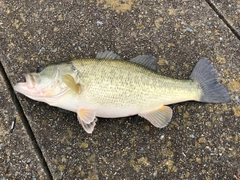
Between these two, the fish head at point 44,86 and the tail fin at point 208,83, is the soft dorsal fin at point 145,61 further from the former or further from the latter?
Result: the fish head at point 44,86

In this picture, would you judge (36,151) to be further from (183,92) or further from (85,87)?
(183,92)

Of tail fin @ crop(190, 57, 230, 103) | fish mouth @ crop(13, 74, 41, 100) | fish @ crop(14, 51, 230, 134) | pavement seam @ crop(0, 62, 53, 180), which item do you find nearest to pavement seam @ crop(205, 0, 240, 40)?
tail fin @ crop(190, 57, 230, 103)

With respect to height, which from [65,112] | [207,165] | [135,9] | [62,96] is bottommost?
[207,165]

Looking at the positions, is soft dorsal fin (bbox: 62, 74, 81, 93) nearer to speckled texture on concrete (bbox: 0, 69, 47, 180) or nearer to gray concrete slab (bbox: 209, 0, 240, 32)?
speckled texture on concrete (bbox: 0, 69, 47, 180)

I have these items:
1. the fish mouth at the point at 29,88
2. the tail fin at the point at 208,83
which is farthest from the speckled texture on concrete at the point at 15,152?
the tail fin at the point at 208,83

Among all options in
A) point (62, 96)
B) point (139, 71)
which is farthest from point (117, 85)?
point (62, 96)
